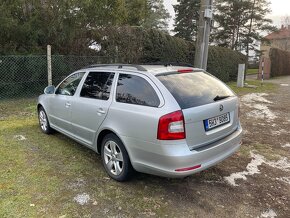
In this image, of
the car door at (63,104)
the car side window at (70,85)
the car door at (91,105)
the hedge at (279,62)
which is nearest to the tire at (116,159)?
the car door at (91,105)

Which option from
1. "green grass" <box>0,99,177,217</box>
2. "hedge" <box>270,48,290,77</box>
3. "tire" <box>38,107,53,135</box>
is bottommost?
"green grass" <box>0,99,177,217</box>

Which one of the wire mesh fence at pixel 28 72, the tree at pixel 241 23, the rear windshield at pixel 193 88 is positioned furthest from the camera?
the tree at pixel 241 23

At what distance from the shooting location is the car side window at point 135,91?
3250 millimetres

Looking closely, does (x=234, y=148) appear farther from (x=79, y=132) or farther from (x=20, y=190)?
(x=20, y=190)

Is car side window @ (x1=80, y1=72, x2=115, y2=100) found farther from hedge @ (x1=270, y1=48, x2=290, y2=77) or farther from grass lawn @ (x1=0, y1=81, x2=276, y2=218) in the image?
hedge @ (x1=270, y1=48, x2=290, y2=77)

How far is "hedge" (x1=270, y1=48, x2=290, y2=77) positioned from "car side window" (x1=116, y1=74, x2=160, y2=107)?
2560 centimetres

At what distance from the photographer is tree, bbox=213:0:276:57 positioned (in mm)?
33875

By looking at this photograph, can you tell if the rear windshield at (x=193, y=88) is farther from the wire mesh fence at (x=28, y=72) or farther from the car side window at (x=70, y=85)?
the wire mesh fence at (x=28, y=72)

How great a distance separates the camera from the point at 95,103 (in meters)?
3.95

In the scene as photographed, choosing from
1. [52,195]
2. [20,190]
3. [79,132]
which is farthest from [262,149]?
[20,190]

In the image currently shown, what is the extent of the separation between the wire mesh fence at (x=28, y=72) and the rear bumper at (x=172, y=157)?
6655 millimetres

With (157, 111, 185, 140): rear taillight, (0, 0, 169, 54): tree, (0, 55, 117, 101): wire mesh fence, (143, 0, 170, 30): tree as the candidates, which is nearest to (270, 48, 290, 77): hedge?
(143, 0, 170, 30): tree

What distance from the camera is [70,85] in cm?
480

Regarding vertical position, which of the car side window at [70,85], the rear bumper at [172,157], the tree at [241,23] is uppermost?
the tree at [241,23]
